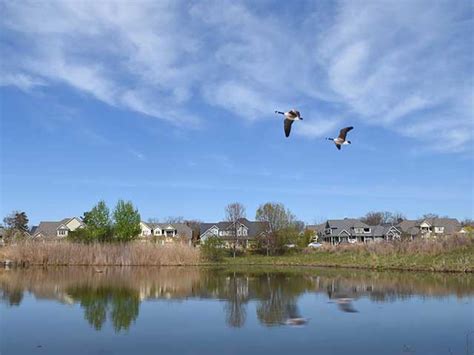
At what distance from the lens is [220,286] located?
87.7 feet

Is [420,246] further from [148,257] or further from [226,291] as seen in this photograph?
[148,257]

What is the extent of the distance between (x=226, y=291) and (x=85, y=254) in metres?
22.0

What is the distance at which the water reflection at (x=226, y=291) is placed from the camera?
17062mm

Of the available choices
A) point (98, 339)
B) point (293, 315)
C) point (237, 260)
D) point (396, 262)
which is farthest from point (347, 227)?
point (98, 339)

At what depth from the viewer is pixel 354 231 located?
270 ft

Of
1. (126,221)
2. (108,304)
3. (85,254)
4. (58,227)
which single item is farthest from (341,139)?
(58,227)

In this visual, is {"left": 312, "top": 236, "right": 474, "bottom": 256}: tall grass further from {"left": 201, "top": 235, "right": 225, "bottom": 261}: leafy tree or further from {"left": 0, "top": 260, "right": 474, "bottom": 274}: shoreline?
{"left": 201, "top": 235, "right": 225, "bottom": 261}: leafy tree

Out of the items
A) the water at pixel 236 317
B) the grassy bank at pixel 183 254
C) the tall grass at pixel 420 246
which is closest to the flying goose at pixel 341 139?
the water at pixel 236 317

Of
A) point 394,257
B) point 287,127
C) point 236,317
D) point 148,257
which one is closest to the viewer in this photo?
point 287,127

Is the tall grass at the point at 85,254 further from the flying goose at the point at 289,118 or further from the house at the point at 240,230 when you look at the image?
the flying goose at the point at 289,118

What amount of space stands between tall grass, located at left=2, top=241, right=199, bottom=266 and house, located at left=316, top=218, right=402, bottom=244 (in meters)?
45.0

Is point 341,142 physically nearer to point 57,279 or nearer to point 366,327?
point 366,327

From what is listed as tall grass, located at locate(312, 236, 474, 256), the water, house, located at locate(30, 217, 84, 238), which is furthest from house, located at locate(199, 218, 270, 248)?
the water

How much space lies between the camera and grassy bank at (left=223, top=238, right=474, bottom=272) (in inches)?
1410
